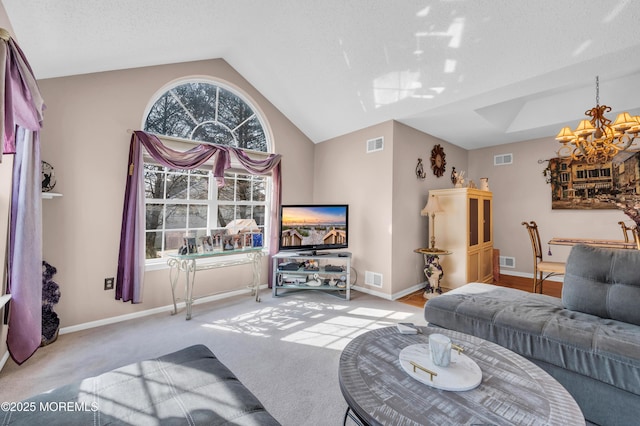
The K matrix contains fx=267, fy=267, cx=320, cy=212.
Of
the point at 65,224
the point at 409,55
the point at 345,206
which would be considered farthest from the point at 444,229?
the point at 65,224

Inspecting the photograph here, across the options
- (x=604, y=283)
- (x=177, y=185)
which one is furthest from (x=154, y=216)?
(x=604, y=283)

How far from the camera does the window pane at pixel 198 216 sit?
3516mm

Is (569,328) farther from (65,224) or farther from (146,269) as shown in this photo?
(65,224)

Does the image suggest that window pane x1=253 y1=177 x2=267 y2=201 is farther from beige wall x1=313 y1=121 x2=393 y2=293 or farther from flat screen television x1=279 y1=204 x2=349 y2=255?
beige wall x1=313 y1=121 x2=393 y2=293

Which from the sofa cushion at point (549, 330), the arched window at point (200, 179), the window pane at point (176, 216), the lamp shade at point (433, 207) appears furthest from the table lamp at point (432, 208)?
the window pane at point (176, 216)

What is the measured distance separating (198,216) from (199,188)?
0.38 metres

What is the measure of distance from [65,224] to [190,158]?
1363mm

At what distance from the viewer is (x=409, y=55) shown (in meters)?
2.70

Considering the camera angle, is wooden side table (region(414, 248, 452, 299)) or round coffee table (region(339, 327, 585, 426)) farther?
wooden side table (region(414, 248, 452, 299))

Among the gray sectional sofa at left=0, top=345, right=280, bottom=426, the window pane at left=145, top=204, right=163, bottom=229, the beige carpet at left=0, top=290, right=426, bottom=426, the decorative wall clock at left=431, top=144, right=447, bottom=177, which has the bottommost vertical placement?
the beige carpet at left=0, top=290, right=426, bottom=426

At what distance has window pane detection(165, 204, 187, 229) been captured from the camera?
3.35 m

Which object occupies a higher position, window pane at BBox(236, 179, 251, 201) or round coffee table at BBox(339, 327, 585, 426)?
window pane at BBox(236, 179, 251, 201)

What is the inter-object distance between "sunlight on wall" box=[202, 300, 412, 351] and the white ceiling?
259 centimetres

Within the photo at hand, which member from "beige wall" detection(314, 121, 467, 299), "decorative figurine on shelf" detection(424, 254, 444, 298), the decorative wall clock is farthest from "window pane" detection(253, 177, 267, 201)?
the decorative wall clock
